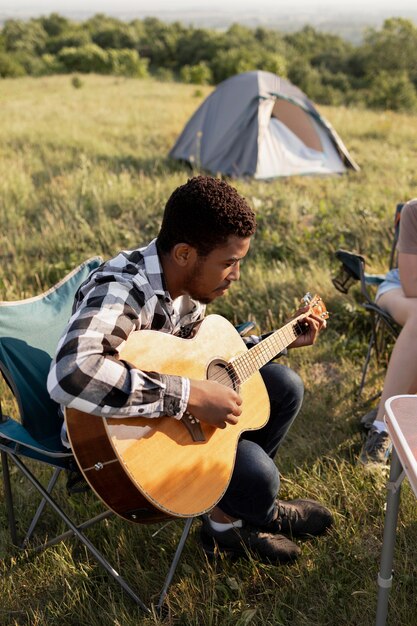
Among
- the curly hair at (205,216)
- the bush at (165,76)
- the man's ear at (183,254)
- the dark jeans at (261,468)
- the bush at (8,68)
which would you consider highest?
the curly hair at (205,216)

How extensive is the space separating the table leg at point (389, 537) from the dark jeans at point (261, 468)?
0.44 metres

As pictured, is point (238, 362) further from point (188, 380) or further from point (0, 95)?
point (0, 95)

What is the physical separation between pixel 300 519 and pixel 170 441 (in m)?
0.73

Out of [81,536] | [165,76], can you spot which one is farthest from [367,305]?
[165,76]

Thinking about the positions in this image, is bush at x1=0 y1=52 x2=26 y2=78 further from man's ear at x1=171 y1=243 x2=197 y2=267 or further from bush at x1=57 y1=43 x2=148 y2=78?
man's ear at x1=171 y1=243 x2=197 y2=267

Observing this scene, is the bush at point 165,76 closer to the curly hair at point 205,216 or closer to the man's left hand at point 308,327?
the man's left hand at point 308,327

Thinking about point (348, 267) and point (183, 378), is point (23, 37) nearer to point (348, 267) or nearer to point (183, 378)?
point (348, 267)

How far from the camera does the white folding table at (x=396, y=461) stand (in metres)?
1.31

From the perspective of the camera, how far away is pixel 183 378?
1822 mm

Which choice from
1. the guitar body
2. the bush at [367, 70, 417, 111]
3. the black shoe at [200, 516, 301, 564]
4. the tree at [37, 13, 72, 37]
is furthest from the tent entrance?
the tree at [37, 13, 72, 37]

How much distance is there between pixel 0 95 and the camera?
19500 millimetres

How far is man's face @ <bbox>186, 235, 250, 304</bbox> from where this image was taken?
1945mm

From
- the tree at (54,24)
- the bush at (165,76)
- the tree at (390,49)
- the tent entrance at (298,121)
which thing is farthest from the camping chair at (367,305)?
the tree at (54,24)

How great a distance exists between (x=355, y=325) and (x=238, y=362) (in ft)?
6.22
